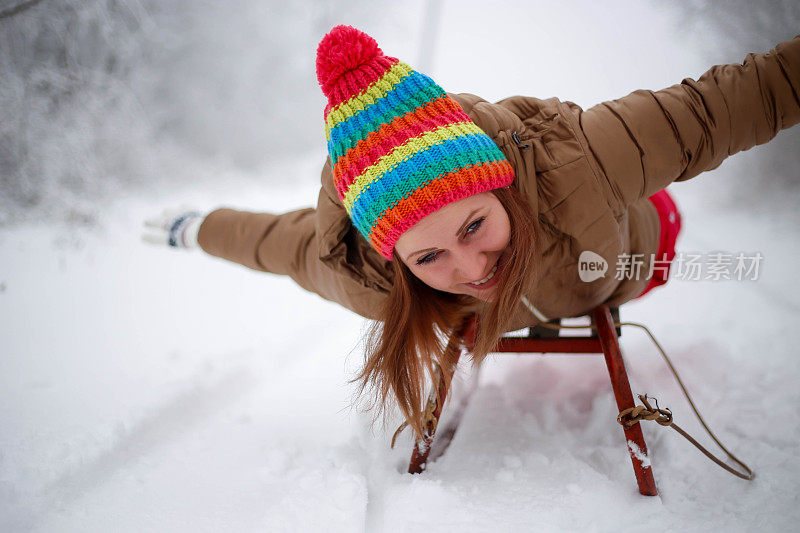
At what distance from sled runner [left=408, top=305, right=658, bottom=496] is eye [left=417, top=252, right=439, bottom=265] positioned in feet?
0.92

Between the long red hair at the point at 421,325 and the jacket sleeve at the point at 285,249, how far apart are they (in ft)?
0.41

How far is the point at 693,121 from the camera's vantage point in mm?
845

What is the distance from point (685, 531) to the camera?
765mm

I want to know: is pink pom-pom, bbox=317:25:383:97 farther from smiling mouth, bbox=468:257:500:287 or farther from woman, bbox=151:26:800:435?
smiling mouth, bbox=468:257:500:287

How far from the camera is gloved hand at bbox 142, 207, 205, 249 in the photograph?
4.71 ft

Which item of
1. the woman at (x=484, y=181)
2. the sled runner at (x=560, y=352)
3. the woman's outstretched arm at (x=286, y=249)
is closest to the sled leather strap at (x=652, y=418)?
the sled runner at (x=560, y=352)

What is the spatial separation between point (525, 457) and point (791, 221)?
51.3 inches

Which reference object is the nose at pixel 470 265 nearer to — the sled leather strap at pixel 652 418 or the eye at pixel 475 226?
the eye at pixel 475 226

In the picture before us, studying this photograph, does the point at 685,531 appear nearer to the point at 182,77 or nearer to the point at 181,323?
the point at 181,323

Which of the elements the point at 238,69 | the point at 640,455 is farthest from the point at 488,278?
the point at 238,69

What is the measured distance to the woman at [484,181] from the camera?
0.75 m

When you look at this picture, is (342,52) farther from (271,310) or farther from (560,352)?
(271,310)

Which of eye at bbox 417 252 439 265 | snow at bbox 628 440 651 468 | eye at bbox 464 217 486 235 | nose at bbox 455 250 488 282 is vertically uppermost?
eye at bbox 464 217 486 235

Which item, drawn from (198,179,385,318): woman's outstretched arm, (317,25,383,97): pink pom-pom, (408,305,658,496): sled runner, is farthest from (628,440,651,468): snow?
(317,25,383,97): pink pom-pom
